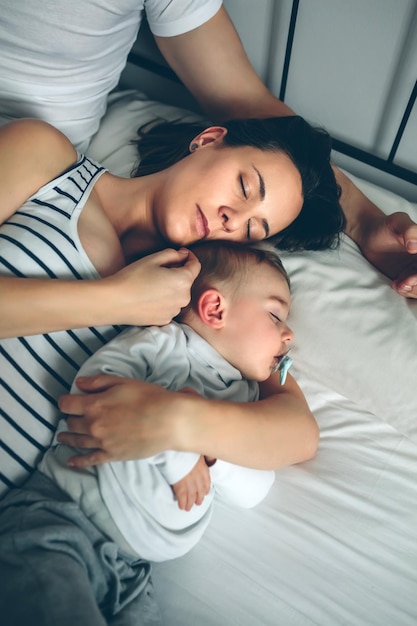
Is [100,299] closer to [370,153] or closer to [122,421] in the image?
[122,421]

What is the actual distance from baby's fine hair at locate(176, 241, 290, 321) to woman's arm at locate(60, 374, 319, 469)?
26 cm

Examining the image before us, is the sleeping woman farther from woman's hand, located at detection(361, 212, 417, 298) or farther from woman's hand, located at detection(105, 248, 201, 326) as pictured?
woman's hand, located at detection(361, 212, 417, 298)

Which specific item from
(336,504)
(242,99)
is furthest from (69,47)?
(336,504)

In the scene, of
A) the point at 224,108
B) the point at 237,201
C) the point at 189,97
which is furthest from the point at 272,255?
the point at 189,97

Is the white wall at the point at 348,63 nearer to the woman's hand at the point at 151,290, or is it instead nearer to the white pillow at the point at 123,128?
the white pillow at the point at 123,128

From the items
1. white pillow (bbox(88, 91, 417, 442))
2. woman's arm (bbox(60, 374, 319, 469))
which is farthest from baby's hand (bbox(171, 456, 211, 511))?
white pillow (bbox(88, 91, 417, 442))

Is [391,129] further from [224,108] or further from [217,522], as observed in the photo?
[217,522]

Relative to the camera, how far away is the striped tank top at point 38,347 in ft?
3.31

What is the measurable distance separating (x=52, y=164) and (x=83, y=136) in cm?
44

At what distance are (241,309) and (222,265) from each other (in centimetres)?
11

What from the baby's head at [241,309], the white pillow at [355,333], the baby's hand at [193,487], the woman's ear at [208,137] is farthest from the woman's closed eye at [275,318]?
the woman's ear at [208,137]

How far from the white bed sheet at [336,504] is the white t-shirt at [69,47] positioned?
694 millimetres

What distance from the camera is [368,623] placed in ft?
3.16

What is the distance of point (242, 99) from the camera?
1.48m
